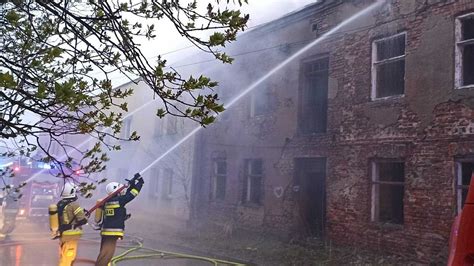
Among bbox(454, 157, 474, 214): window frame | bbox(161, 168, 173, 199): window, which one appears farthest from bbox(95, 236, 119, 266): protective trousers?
bbox(161, 168, 173, 199): window

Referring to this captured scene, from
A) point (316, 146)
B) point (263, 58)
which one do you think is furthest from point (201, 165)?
→ point (316, 146)

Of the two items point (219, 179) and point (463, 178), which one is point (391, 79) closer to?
point (463, 178)

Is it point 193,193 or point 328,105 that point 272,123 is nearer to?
point 328,105

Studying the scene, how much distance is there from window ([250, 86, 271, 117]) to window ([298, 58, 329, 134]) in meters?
1.44

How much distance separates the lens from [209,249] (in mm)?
11727

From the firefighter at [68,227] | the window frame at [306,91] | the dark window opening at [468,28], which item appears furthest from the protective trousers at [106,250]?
the dark window opening at [468,28]

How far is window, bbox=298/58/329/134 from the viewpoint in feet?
39.8

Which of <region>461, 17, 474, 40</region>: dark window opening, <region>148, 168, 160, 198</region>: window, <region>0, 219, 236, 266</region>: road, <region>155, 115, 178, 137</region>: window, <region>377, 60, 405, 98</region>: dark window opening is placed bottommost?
<region>0, 219, 236, 266</region>: road

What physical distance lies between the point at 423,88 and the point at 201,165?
9.25 m

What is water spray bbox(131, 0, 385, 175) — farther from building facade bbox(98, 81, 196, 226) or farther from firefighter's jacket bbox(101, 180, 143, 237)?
firefighter's jacket bbox(101, 180, 143, 237)

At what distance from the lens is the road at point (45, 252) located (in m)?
9.45

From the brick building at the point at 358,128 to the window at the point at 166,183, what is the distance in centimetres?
463

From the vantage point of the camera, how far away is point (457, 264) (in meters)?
2.73

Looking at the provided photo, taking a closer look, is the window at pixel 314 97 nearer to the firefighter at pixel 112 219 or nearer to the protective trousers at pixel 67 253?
Result: the firefighter at pixel 112 219
